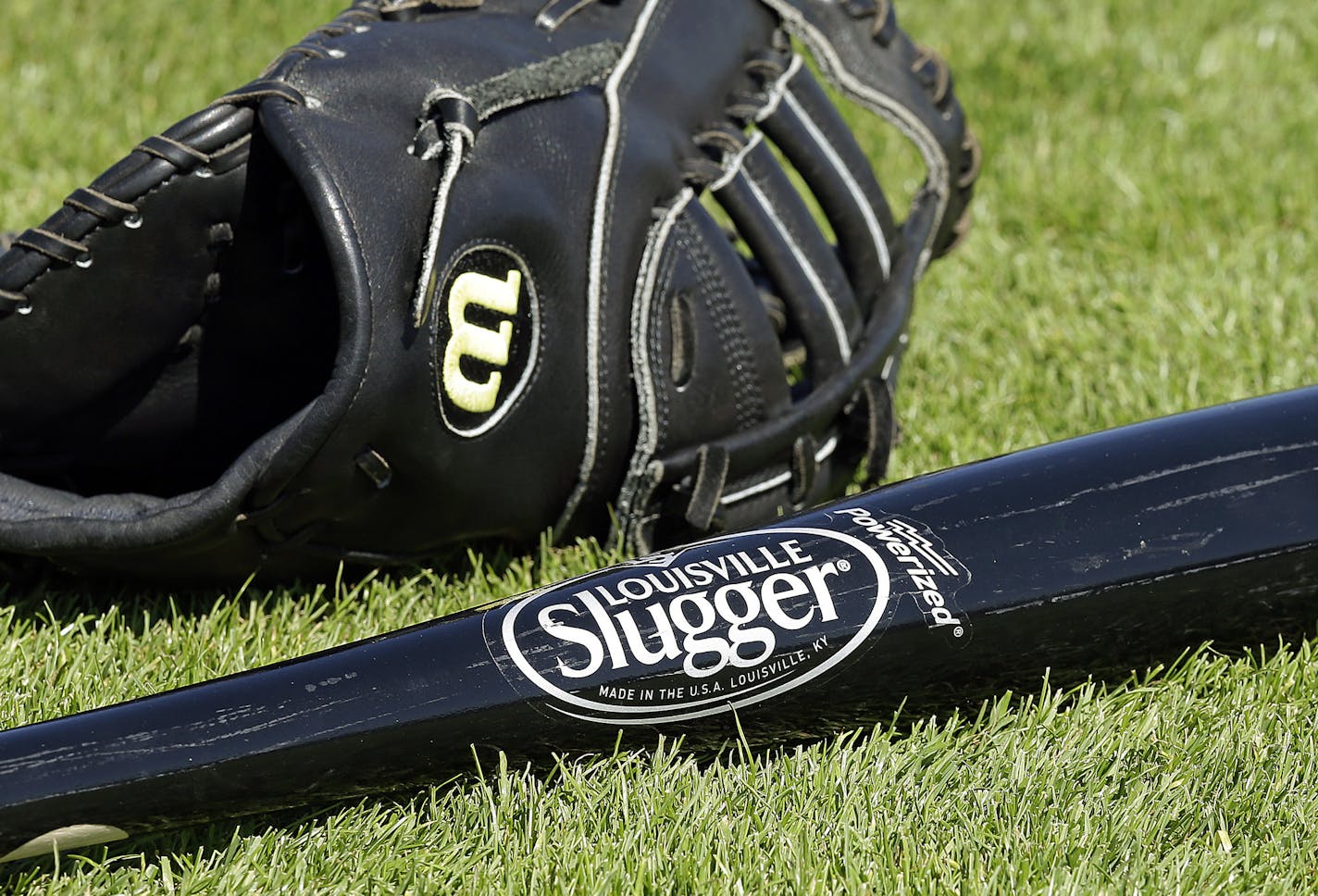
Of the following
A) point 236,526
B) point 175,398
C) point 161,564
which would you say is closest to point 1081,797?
point 236,526

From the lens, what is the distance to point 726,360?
→ 2.37 meters

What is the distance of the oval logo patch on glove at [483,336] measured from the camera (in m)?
2.05

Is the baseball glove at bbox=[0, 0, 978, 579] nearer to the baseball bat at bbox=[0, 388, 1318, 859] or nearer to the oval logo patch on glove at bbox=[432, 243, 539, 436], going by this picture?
the oval logo patch on glove at bbox=[432, 243, 539, 436]

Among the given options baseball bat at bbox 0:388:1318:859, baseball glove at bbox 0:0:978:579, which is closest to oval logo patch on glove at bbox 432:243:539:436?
baseball glove at bbox 0:0:978:579

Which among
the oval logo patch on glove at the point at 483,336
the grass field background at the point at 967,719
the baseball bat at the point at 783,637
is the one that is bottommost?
the grass field background at the point at 967,719

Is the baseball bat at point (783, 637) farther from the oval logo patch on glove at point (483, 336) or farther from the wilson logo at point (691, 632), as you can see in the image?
the oval logo patch on glove at point (483, 336)

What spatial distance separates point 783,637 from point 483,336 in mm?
623

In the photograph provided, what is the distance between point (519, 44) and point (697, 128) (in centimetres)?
37

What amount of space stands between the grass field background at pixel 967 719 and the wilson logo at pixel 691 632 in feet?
0.31

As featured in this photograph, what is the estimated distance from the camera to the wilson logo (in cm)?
184

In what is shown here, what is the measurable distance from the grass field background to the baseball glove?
0.54ft

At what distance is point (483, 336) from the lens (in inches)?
82.4

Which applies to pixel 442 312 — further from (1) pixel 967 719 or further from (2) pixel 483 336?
(1) pixel 967 719

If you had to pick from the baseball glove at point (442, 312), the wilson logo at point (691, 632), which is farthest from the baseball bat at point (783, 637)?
the baseball glove at point (442, 312)
